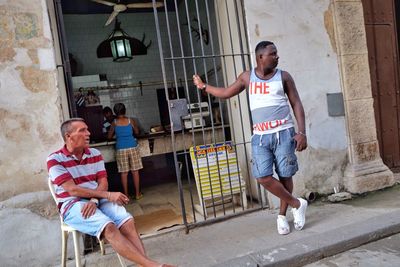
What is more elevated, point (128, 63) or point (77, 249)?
point (128, 63)

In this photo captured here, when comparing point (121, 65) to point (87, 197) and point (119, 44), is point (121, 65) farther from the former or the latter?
point (87, 197)

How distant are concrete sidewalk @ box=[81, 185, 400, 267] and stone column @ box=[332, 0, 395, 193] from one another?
0.37 metres

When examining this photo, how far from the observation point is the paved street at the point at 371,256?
109 inches

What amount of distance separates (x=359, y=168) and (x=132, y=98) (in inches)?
218

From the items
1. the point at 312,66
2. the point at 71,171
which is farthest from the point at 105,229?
the point at 312,66

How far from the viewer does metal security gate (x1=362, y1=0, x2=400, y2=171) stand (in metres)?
4.81

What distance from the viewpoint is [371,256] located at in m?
2.91

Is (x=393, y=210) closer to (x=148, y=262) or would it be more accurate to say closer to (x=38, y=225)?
(x=148, y=262)

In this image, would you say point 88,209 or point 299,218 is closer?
point 88,209

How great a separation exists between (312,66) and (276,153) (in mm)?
1624

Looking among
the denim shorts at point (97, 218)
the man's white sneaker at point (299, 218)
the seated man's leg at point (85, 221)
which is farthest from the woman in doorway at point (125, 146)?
the man's white sneaker at point (299, 218)

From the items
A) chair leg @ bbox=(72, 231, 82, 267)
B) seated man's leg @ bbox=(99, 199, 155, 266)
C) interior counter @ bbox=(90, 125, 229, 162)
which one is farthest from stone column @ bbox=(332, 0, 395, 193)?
chair leg @ bbox=(72, 231, 82, 267)

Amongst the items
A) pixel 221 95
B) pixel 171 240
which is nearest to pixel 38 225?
pixel 171 240

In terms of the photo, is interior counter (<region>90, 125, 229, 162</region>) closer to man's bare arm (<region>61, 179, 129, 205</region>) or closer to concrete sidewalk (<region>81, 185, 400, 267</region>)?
concrete sidewalk (<region>81, 185, 400, 267</region>)
